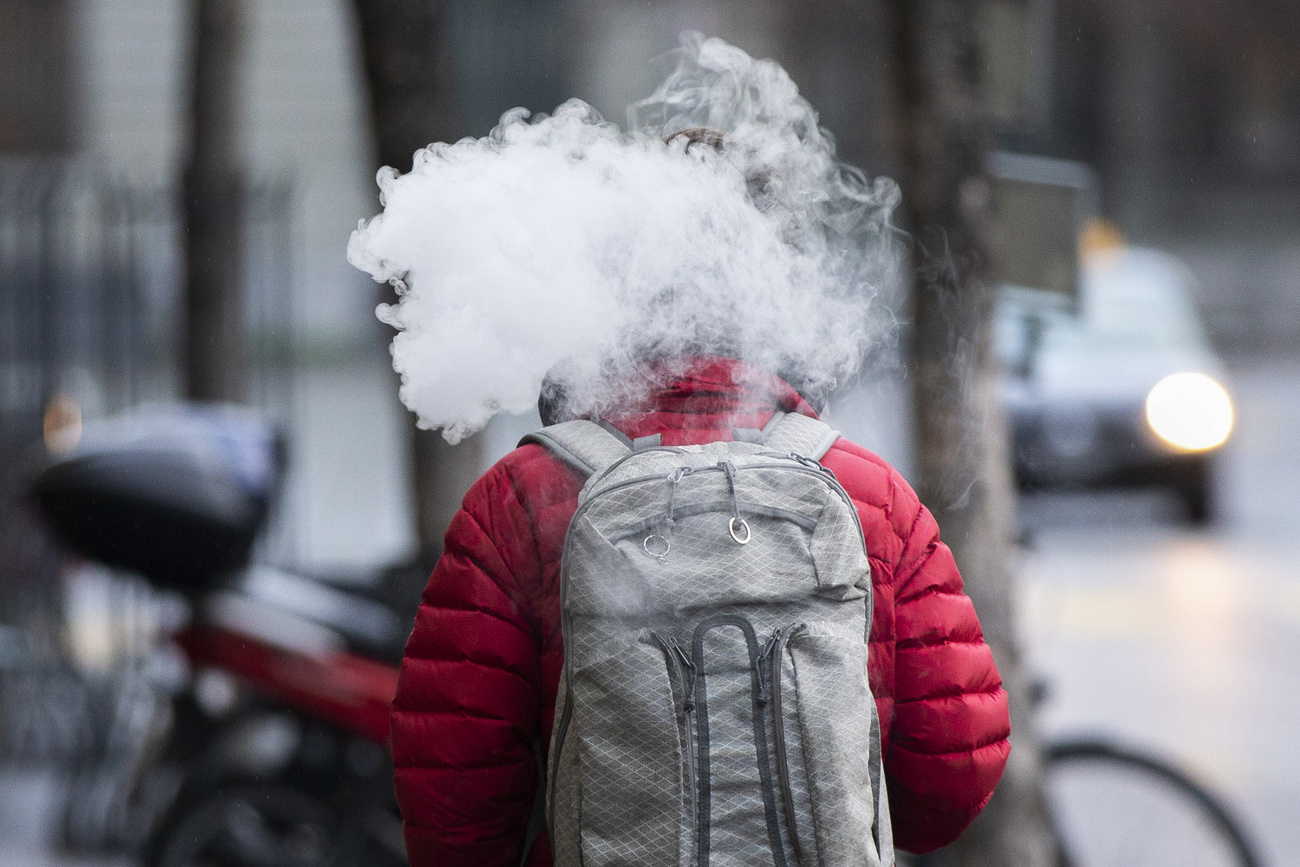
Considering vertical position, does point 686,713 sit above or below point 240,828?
above

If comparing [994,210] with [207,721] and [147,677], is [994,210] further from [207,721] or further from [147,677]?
[147,677]

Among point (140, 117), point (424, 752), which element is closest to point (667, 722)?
point (424, 752)

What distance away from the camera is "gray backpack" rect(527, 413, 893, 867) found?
5.30ft

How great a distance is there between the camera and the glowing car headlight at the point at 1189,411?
9508 millimetres

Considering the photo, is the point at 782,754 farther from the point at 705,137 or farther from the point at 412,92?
the point at 412,92

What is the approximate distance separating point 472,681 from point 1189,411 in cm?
882

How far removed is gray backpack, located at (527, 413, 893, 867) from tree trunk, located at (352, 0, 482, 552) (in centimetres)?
183

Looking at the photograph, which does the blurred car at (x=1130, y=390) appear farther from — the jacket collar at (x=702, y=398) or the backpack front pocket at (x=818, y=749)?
the backpack front pocket at (x=818, y=749)

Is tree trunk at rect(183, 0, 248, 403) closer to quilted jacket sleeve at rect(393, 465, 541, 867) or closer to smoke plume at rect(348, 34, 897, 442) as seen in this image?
smoke plume at rect(348, 34, 897, 442)

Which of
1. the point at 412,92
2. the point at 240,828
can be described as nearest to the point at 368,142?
the point at 412,92

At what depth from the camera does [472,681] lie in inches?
70.1

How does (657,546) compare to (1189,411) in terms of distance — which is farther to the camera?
(1189,411)

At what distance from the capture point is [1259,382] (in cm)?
2238

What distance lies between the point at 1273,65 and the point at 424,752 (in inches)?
1085
